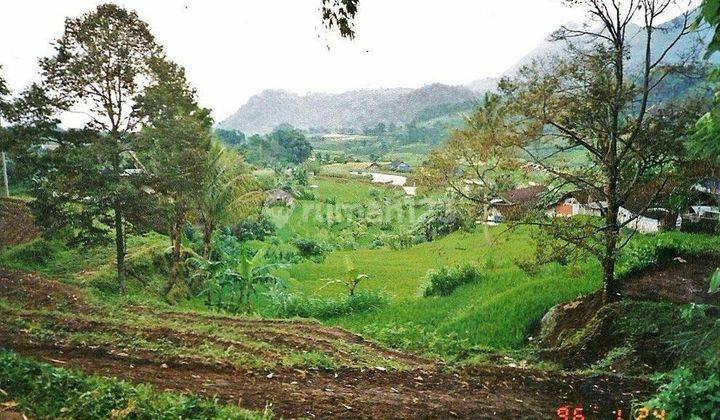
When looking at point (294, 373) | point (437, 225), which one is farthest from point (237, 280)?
point (437, 225)

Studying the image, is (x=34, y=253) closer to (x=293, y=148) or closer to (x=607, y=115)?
(x=607, y=115)

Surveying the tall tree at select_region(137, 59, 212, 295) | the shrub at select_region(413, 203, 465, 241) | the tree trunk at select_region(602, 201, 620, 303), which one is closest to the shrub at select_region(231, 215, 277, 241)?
the shrub at select_region(413, 203, 465, 241)

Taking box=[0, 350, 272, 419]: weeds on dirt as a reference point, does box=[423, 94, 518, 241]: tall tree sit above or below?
above

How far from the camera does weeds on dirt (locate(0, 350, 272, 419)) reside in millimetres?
2938

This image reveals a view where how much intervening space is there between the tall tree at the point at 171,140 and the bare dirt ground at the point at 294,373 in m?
4.09

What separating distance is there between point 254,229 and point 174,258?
11.0 metres

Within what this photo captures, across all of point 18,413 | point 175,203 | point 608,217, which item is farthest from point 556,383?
point 175,203

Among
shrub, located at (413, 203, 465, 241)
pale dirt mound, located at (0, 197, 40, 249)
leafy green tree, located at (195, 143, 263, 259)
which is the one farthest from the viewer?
shrub, located at (413, 203, 465, 241)

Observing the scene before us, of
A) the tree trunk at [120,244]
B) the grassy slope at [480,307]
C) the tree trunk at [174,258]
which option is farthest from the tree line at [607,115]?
the tree trunk at [174,258]

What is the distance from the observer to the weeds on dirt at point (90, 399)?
2938 mm

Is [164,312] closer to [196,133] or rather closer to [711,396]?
[196,133]

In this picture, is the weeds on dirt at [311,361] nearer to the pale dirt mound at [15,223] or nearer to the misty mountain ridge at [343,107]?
the pale dirt mound at [15,223]

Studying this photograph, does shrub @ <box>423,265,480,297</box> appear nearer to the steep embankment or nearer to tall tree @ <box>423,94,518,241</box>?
tall tree @ <box>423,94,518,241</box>

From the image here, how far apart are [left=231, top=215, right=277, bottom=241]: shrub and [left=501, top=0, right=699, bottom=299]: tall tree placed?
17.3m
